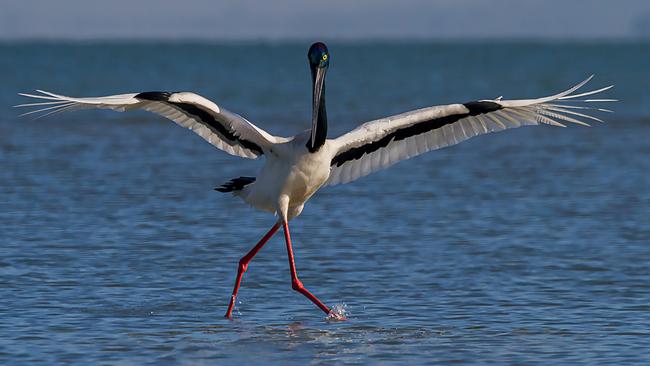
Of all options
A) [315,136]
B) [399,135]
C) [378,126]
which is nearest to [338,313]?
[315,136]

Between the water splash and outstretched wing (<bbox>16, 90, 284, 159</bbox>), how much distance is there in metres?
1.60

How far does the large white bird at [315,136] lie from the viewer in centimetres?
1323

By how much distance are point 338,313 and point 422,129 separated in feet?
6.97

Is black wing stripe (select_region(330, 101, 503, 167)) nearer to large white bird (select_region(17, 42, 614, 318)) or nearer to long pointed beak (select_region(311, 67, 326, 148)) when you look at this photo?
large white bird (select_region(17, 42, 614, 318))

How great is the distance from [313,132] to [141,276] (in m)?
2.98

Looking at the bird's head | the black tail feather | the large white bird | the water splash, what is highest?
the bird's head

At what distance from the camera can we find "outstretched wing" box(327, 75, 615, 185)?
13945 millimetres

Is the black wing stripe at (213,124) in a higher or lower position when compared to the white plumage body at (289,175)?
higher

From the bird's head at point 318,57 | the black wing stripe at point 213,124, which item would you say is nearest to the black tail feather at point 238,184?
the black wing stripe at point 213,124

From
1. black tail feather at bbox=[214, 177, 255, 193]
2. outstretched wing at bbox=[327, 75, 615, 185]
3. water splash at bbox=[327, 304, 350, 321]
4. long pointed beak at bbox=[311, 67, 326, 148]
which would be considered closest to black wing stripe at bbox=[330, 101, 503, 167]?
outstretched wing at bbox=[327, 75, 615, 185]

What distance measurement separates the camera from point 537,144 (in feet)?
105

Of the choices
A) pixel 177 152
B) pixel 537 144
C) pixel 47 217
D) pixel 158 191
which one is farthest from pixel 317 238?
pixel 537 144

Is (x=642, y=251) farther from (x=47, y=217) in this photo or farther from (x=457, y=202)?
(x=47, y=217)

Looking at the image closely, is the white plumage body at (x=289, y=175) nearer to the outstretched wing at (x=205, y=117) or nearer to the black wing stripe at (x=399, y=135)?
the outstretched wing at (x=205, y=117)
